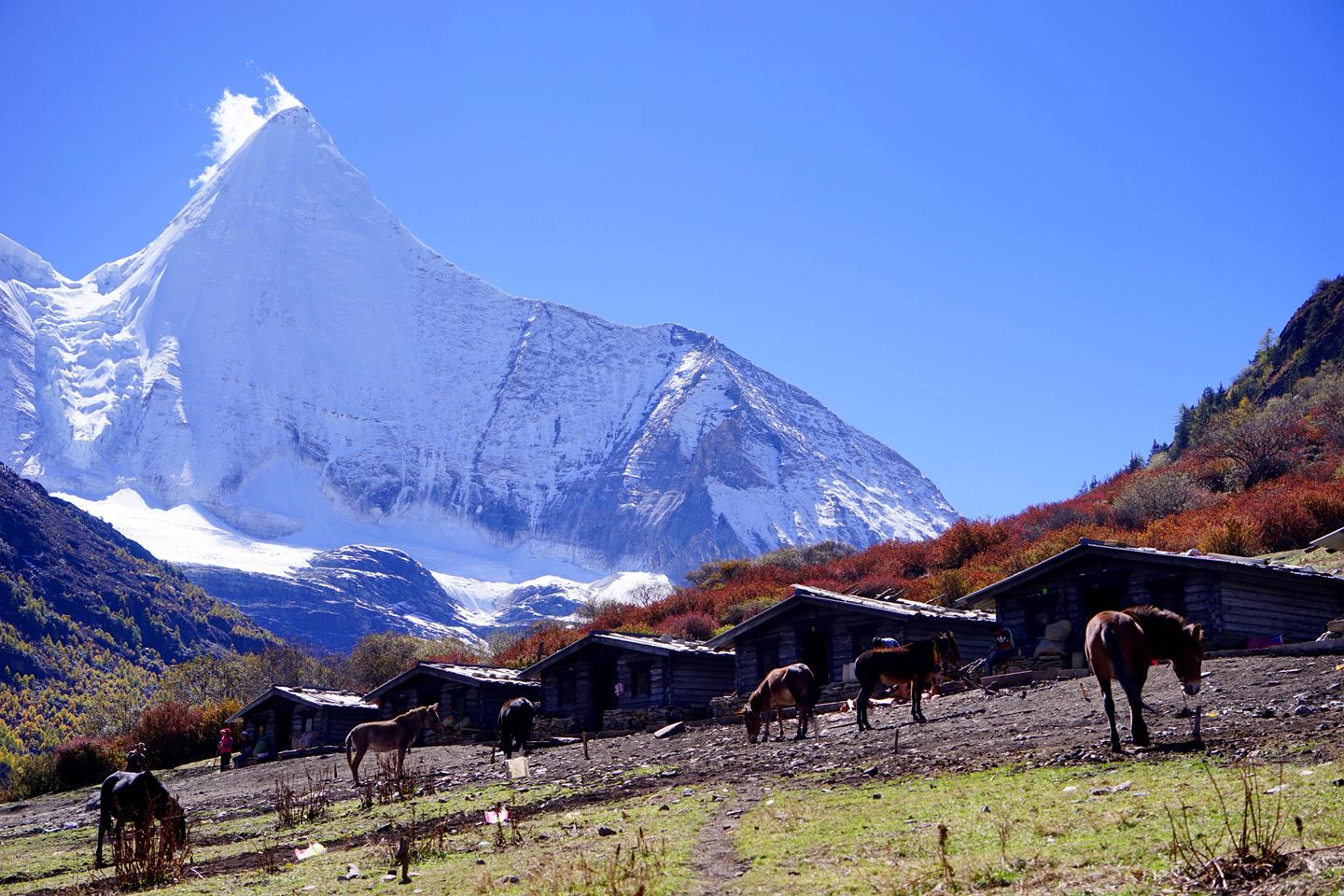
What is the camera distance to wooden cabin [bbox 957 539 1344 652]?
112 ft

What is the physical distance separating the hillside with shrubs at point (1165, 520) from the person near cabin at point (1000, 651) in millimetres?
10529

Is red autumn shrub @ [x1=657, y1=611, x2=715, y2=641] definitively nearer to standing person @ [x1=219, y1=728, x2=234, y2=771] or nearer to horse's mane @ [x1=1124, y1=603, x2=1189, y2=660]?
standing person @ [x1=219, y1=728, x2=234, y2=771]

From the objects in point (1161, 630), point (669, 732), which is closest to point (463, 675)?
point (669, 732)

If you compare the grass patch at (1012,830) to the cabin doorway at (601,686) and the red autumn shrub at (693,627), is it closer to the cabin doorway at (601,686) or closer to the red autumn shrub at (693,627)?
the cabin doorway at (601,686)

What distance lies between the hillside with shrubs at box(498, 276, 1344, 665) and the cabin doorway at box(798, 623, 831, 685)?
12542 millimetres

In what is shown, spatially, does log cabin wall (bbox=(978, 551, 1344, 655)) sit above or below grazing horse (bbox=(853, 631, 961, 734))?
above

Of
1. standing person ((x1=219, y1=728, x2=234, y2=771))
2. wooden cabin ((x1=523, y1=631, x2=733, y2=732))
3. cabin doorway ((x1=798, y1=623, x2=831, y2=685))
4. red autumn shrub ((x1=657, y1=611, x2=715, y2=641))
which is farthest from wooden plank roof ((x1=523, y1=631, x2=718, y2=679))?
standing person ((x1=219, y1=728, x2=234, y2=771))

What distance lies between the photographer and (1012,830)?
41.0 feet

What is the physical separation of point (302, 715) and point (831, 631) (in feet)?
88.0

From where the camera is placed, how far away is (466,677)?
51594 millimetres

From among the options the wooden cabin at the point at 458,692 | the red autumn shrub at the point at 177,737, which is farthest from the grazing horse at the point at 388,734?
the red autumn shrub at the point at 177,737

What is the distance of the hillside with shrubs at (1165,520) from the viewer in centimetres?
4806

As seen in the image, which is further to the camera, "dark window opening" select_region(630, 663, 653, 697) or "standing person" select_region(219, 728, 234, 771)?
"standing person" select_region(219, 728, 234, 771)

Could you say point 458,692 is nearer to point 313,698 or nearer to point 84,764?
point 313,698
